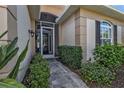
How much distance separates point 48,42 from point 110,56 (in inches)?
A: 320

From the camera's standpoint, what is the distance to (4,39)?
258 centimetres

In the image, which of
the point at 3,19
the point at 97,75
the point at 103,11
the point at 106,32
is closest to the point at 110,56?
the point at 97,75

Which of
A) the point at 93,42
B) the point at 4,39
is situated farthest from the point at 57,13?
the point at 4,39

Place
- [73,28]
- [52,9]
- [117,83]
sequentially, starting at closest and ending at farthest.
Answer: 1. [117,83]
2. [73,28]
3. [52,9]

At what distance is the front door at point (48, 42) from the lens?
1477 centimetres

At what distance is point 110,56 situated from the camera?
7355mm

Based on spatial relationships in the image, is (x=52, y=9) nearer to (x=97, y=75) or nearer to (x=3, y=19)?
(x=97, y=75)

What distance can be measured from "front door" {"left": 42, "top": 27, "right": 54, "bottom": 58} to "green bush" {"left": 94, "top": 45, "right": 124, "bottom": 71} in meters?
7.46

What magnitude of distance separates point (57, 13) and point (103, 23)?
4.94 metres

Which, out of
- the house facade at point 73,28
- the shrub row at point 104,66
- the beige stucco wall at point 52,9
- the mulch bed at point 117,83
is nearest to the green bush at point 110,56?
the shrub row at point 104,66

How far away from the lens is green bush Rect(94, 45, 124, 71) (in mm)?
7305

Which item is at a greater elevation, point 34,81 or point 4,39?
point 4,39

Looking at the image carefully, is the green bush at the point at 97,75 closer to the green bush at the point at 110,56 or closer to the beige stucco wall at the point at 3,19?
the green bush at the point at 110,56

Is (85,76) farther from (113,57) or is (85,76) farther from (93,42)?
(93,42)
